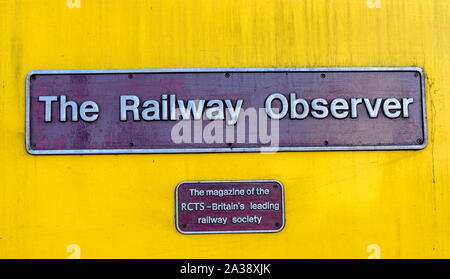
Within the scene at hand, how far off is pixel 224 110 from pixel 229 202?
0.34m

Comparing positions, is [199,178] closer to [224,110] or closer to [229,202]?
[229,202]

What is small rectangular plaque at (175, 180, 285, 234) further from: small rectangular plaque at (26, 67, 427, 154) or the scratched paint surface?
small rectangular plaque at (26, 67, 427, 154)

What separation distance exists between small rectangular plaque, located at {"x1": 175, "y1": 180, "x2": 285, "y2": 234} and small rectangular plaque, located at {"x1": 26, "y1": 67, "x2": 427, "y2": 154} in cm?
13

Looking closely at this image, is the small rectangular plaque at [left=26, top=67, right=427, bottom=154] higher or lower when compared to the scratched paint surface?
higher

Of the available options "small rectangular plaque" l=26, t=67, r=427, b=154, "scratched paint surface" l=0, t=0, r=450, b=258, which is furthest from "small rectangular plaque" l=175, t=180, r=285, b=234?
"small rectangular plaque" l=26, t=67, r=427, b=154

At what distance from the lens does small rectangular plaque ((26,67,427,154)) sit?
2.03 metres

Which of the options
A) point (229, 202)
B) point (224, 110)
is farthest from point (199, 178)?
point (224, 110)

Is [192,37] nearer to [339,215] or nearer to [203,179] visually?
[203,179]

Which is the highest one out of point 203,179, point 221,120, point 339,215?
point 221,120

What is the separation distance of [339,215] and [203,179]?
1.67ft

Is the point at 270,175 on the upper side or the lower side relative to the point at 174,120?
→ lower

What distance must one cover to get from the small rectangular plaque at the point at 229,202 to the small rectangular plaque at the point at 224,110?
0.43 ft
